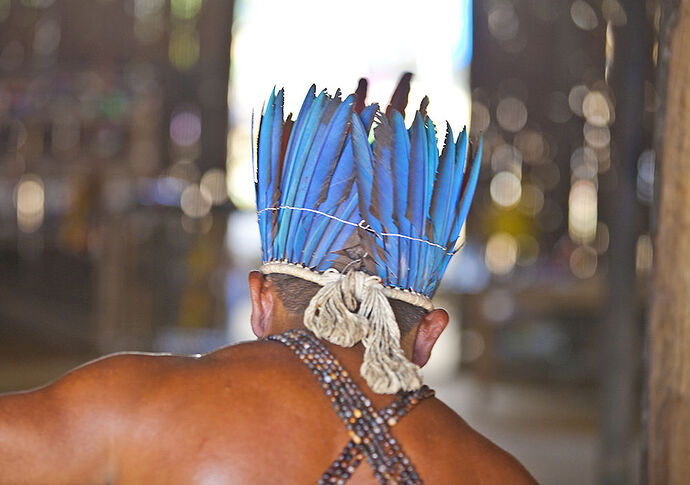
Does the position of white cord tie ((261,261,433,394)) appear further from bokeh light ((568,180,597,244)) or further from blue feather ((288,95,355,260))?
bokeh light ((568,180,597,244))

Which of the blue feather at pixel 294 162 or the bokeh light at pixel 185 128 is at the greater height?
the bokeh light at pixel 185 128

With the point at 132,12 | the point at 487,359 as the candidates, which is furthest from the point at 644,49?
the point at 132,12

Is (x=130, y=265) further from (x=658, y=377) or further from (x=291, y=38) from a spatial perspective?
(x=658, y=377)

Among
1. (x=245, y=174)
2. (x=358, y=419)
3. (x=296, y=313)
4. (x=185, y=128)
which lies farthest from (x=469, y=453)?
(x=245, y=174)

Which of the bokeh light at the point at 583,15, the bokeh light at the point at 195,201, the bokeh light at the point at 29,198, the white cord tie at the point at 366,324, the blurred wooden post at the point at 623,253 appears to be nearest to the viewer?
the white cord tie at the point at 366,324

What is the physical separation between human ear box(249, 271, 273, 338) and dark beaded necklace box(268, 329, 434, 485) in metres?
0.11

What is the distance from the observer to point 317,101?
148 cm

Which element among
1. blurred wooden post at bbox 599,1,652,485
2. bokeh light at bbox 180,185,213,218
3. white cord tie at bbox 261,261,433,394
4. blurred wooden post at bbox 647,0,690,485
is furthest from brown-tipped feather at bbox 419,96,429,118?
bokeh light at bbox 180,185,213,218

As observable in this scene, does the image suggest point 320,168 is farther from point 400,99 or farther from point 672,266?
point 672,266

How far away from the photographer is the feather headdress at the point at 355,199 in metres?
1.44

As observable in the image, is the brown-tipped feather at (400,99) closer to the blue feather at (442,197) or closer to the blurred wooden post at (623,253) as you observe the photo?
the blue feather at (442,197)

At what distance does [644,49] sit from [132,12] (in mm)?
7134

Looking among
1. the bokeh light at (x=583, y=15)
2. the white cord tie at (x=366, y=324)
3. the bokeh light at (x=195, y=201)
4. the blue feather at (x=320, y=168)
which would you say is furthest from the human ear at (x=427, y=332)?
the bokeh light at (x=583, y=15)

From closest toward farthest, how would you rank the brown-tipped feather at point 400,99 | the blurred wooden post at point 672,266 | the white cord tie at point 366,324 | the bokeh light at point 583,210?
the white cord tie at point 366,324, the brown-tipped feather at point 400,99, the blurred wooden post at point 672,266, the bokeh light at point 583,210
